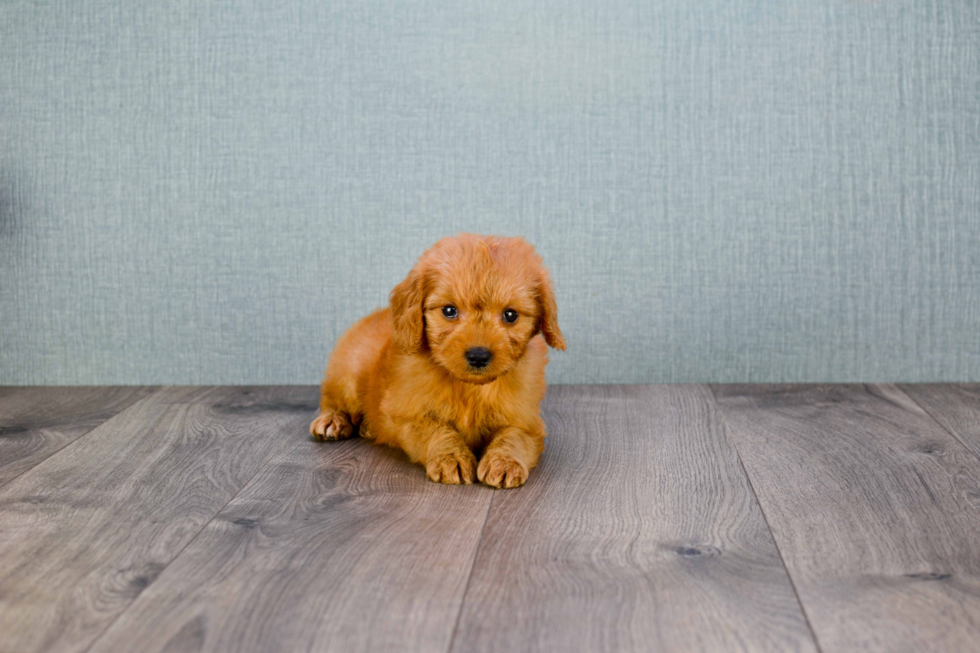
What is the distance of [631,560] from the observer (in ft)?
4.62

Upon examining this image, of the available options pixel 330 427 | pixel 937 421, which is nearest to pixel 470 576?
pixel 330 427

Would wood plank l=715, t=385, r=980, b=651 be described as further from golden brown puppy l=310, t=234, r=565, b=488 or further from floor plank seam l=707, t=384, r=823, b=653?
golden brown puppy l=310, t=234, r=565, b=488

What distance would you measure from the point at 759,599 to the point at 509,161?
1.77m

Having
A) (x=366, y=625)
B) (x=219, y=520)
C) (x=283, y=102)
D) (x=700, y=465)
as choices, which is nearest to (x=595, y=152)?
(x=283, y=102)

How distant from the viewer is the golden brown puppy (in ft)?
5.79

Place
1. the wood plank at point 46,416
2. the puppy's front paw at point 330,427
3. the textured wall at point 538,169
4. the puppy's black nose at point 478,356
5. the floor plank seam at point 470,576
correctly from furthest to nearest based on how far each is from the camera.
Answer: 1. the textured wall at point 538,169
2. the puppy's front paw at point 330,427
3. the wood plank at point 46,416
4. the puppy's black nose at point 478,356
5. the floor plank seam at point 470,576

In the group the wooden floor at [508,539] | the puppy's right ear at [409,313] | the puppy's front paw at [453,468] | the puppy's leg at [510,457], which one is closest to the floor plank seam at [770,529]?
the wooden floor at [508,539]

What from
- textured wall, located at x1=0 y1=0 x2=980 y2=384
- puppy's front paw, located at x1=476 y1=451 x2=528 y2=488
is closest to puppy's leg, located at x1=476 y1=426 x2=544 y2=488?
puppy's front paw, located at x1=476 y1=451 x2=528 y2=488

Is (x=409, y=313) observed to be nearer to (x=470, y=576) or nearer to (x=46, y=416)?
(x=470, y=576)

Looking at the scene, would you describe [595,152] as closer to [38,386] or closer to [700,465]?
[700,465]

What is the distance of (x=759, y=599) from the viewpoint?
127 cm

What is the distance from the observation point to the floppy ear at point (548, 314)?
1843 mm

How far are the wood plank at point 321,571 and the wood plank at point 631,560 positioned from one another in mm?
67

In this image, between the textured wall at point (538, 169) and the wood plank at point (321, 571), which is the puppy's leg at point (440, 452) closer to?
the wood plank at point (321, 571)
